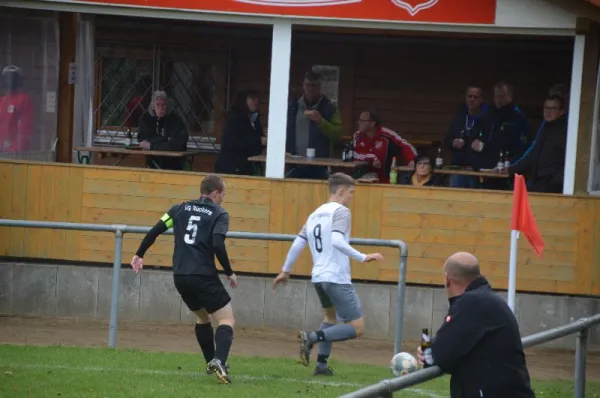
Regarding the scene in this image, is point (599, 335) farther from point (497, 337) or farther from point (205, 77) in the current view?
point (497, 337)

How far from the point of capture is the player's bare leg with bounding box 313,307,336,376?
1106 centimetres

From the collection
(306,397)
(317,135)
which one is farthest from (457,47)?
(306,397)

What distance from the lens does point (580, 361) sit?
7.64 metres

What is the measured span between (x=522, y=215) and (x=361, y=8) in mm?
3898

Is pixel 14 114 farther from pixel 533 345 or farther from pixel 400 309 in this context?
pixel 533 345

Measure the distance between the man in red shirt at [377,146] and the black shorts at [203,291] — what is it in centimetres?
577

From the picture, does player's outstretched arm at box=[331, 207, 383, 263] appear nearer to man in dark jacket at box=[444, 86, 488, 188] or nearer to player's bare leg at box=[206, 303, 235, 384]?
player's bare leg at box=[206, 303, 235, 384]

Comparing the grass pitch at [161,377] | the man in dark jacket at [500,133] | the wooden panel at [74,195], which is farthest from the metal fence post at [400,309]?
the wooden panel at [74,195]

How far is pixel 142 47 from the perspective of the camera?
710 inches

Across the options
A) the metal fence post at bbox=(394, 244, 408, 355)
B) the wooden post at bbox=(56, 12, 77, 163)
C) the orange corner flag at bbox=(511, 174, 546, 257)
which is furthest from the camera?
the wooden post at bbox=(56, 12, 77, 163)

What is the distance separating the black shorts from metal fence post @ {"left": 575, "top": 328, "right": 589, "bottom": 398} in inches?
Result: 137

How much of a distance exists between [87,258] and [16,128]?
2.30m

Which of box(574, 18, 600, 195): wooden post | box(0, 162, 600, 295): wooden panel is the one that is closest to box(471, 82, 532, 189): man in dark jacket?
box(0, 162, 600, 295): wooden panel

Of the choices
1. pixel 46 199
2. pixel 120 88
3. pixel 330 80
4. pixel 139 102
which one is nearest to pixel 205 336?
pixel 46 199
